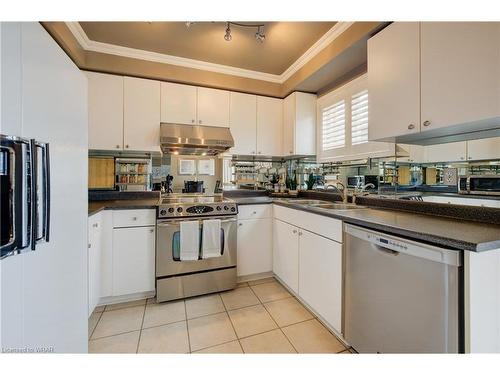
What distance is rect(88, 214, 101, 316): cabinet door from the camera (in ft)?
5.32

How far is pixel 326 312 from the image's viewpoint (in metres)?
1.59

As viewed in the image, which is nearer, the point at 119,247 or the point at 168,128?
the point at 119,247

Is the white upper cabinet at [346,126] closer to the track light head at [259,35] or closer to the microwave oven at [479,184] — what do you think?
the microwave oven at [479,184]

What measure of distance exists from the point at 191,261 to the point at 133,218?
2.17ft

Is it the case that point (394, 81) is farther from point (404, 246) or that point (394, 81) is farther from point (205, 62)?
point (205, 62)

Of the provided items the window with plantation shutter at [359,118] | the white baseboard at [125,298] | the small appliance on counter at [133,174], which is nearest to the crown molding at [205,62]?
the window with plantation shutter at [359,118]

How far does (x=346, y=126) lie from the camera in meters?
2.29

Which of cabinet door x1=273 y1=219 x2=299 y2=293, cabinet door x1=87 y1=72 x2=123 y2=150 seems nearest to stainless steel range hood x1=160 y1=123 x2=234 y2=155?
cabinet door x1=87 y1=72 x2=123 y2=150

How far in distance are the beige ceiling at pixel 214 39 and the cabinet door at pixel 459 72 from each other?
3.01ft

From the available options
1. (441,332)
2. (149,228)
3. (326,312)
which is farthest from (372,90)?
(149,228)

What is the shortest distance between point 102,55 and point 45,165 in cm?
203

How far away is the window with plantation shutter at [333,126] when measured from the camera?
236cm
